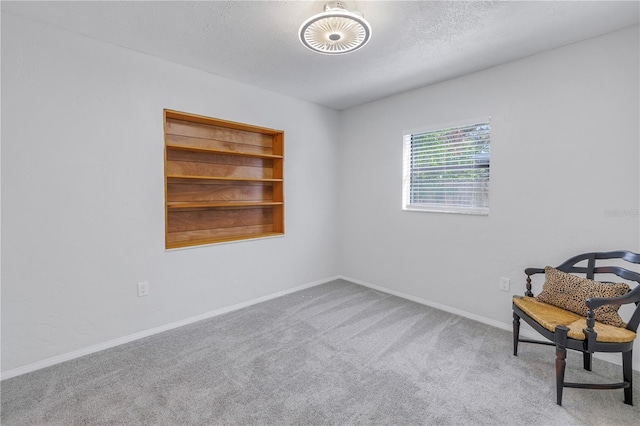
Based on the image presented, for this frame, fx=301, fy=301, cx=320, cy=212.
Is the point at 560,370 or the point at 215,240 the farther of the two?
the point at 215,240

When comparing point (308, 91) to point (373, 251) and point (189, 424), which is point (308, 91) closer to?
point (373, 251)

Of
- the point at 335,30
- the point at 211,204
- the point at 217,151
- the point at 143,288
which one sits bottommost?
the point at 143,288

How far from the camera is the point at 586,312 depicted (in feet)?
6.47

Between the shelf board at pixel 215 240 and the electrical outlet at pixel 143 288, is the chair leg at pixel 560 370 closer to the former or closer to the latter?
the shelf board at pixel 215 240

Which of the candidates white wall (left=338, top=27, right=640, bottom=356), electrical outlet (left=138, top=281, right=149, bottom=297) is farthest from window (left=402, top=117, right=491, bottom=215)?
electrical outlet (left=138, top=281, right=149, bottom=297)

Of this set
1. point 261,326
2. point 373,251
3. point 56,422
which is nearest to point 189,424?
point 56,422

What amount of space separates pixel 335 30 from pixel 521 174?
203cm

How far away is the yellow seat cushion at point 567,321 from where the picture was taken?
172 cm

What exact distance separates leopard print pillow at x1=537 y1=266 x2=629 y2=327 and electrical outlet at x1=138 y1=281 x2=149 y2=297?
3211 mm

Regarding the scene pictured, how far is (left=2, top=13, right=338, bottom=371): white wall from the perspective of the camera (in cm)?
208

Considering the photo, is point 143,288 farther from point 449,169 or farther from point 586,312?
point 586,312

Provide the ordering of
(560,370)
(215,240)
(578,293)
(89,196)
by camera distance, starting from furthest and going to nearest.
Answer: (215,240), (89,196), (578,293), (560,370)

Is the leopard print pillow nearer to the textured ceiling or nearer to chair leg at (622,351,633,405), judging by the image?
chair leg at (622,351,633,405)

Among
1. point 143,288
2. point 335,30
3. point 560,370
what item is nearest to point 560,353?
point 560,370
